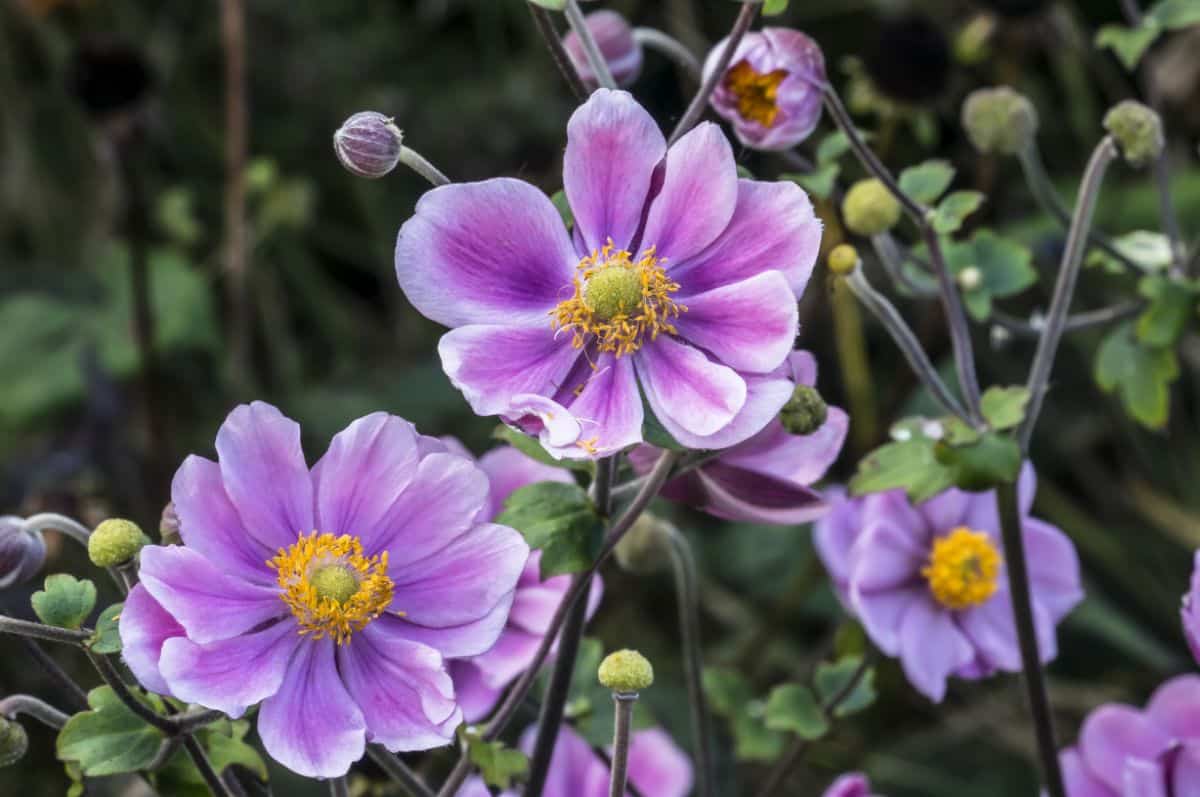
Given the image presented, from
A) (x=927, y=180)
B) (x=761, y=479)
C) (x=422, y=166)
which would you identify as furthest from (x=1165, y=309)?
(x=422, y=166)

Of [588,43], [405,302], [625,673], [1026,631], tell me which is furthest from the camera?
[405,302]

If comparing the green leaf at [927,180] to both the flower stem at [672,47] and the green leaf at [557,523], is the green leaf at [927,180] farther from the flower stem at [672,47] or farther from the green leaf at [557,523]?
the green leaf at [557,523]

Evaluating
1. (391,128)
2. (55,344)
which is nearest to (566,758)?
(391,128)

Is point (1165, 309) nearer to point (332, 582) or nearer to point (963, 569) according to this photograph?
point (963, 569)

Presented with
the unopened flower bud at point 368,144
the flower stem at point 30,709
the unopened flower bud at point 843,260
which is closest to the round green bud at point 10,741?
the flower stem at point 30,709

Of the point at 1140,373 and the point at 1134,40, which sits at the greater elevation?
the point at 1134,40

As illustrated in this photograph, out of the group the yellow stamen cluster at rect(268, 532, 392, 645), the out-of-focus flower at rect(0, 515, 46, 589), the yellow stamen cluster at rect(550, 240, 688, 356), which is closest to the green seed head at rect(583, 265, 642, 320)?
the yellow stamen cluster at rect(550, 240, 688, 356)

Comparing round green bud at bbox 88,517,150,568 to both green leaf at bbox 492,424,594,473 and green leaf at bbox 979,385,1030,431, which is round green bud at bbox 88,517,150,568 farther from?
green leaf at bbox 979,385,1030,431
